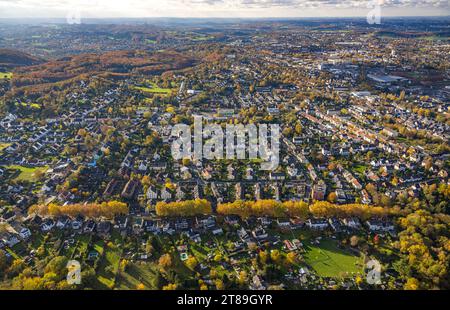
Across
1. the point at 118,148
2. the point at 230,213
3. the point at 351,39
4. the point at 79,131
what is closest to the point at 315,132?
the point at 230,213

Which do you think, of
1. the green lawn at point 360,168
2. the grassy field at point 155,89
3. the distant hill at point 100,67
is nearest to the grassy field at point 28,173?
the green lawn at point 360,168

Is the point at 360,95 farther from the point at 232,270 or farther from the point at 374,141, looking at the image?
the point at 232,270

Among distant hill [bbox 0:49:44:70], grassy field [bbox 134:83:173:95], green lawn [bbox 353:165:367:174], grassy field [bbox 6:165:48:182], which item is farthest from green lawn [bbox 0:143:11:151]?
distant hill [bbox 0:49:44:70]

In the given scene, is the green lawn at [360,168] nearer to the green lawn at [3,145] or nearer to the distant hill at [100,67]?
the green lawn at [3,145]

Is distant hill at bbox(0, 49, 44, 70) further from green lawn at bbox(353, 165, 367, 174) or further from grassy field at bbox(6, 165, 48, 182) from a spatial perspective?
green lawn at bbox(353, 165, 367, 174)

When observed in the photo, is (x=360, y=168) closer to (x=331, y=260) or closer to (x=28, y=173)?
(x=331, y=260)

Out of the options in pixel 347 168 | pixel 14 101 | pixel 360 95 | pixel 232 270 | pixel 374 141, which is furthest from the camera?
pixel 360 95

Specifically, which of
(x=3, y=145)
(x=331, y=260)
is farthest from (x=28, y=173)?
(x=331, y=260)

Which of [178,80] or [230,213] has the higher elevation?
[178,80]
